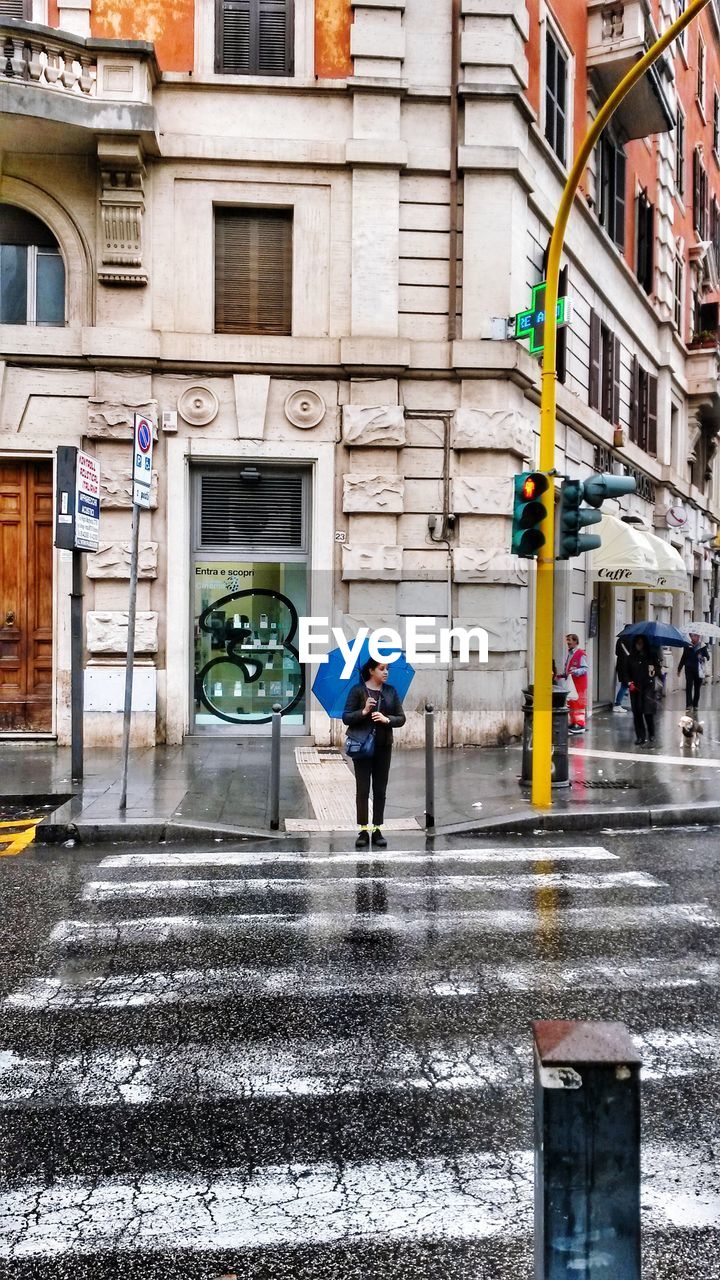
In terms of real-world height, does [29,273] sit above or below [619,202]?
below

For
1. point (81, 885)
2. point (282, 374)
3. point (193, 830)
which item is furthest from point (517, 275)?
point (81, 885)

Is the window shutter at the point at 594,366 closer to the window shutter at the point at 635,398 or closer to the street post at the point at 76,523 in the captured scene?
the window shutter at the point at 635,398

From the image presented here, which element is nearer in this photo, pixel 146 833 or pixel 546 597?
pixel 146 833

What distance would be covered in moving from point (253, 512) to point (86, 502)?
4.38 metres

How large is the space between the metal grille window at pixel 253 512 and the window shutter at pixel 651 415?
1275 centimetres

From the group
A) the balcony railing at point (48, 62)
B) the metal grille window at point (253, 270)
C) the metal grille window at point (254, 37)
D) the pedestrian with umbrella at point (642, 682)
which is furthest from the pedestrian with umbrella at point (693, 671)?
the balcony railing at point (48, 62)

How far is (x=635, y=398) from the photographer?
2328 cm

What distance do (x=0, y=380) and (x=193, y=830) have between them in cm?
806

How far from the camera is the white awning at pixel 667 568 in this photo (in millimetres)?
19969

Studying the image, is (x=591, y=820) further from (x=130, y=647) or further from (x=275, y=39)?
(x=275, y=39)

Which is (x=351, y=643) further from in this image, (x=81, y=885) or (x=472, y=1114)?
(x=472, y=1114)

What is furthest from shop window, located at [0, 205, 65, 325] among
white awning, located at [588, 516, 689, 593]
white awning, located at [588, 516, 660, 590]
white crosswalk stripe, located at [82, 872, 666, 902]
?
white awning, located at [588, 516, 689, 593]

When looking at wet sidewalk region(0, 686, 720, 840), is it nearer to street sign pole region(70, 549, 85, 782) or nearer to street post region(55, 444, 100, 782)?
street sign pole region(70, 549, 85, 782)

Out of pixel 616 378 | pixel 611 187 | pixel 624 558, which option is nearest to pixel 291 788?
pixel 624 558
